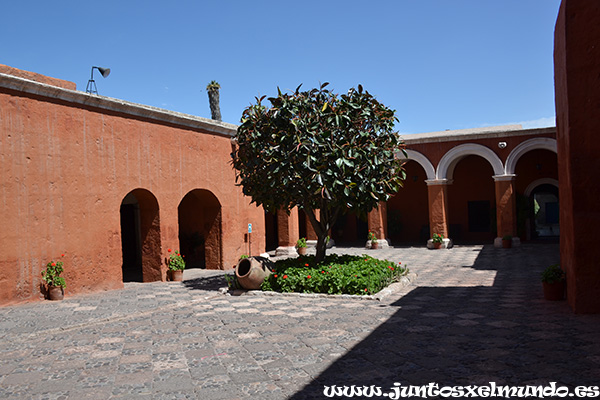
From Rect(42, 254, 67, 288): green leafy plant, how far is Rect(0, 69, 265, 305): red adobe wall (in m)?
0.13

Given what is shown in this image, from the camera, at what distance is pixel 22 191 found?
917 cm

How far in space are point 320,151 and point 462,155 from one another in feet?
34.6

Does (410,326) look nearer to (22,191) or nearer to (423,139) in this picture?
(22,191)

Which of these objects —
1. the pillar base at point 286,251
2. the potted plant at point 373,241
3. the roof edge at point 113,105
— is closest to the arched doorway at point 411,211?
the potted plant at point 373,241

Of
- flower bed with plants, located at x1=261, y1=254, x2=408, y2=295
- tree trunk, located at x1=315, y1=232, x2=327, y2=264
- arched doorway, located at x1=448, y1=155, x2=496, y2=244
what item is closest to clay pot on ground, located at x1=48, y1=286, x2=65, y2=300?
flower bed with plants, located at x1=261, y1=254, x2=408, y2=295

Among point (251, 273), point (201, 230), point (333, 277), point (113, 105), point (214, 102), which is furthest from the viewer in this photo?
point (214, 102)

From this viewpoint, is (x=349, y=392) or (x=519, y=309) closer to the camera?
(x=349, y=392)

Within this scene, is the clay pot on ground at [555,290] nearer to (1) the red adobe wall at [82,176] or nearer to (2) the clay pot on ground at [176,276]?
(2) the clay pot on ground at [176,276]

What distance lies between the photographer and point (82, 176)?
33.8 feet

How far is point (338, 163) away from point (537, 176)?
1359 cm

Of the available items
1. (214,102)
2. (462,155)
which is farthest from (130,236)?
(214,102)

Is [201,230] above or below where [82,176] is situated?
below

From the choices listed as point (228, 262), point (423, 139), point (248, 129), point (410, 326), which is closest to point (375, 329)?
point (410, 326)

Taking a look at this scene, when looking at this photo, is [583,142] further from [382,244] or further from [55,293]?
[382,244]
